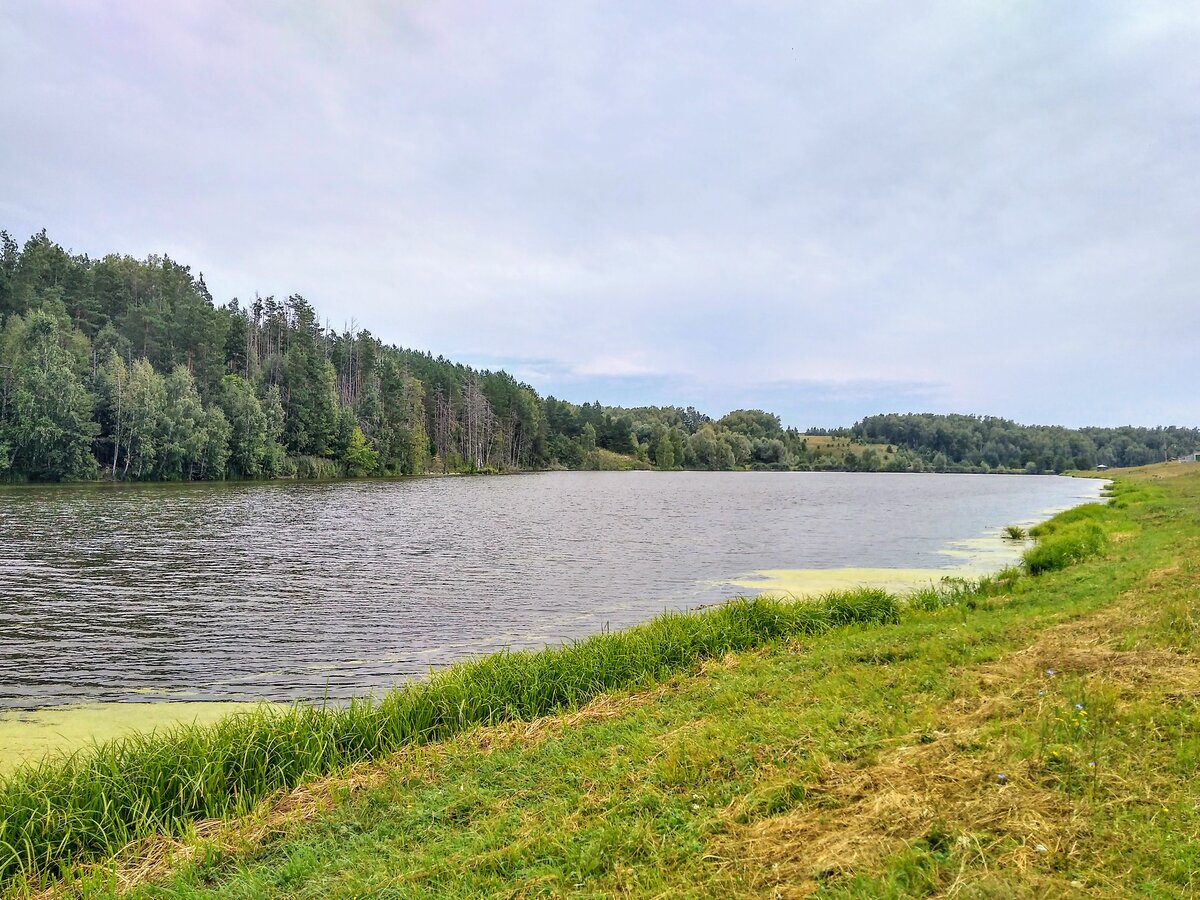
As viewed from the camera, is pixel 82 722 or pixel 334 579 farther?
pixel 334 579

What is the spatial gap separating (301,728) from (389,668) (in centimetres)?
557

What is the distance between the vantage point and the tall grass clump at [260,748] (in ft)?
22.3

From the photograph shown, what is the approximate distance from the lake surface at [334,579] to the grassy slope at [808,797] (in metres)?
6.48

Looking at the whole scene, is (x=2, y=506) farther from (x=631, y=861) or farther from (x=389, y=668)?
(x=631, y=861)

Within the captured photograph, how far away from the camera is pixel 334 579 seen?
Result: 2386 cm

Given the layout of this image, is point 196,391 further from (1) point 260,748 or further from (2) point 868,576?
(1) point 260,748

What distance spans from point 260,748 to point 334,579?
653 inches

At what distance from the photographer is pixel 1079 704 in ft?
21.4

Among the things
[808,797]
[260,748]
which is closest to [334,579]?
[260,748]

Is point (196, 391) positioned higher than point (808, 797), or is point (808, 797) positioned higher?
point (196, 391)

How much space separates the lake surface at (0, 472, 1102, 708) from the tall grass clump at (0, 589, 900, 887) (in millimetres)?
3571

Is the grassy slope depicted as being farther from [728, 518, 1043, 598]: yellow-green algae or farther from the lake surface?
[728, 518, 1043, 598]: yellow-green algae

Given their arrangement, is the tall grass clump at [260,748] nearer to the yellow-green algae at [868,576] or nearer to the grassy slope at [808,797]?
the grassy slope at [808,797]

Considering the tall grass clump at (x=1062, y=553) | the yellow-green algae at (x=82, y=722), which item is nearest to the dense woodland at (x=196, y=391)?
the yellow-green algae at (x=82, y=722)
